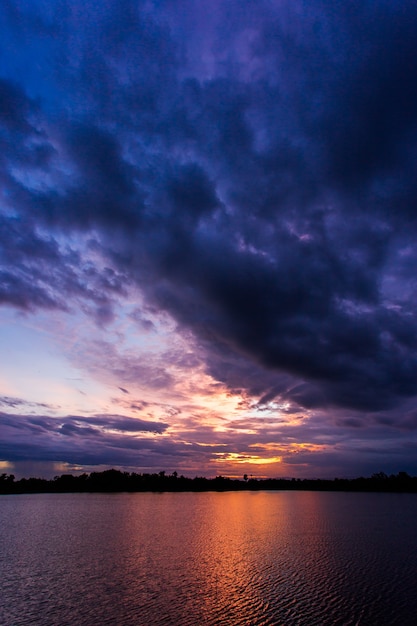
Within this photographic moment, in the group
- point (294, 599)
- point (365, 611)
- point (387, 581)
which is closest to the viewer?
point (365, 611)

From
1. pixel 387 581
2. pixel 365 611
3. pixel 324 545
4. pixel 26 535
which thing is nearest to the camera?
pixel 365 611

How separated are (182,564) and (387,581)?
22.9 m

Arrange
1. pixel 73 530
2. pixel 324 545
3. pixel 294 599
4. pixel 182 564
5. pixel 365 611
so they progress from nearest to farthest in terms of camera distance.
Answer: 1. pixel 365 611
2. pixel 294 599
3. pixel 182 564
4. pixel 324 545
5. pixel 73 530

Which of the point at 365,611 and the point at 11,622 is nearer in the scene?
the point at 11,622

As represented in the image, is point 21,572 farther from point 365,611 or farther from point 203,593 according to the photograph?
point 365,611

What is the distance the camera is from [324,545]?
61.5m

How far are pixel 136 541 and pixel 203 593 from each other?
32666 millimetres

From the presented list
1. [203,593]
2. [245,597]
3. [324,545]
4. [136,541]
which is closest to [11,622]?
[203,593]

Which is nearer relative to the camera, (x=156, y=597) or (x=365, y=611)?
(x=365, y=611)

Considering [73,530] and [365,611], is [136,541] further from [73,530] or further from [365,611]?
[365,611]

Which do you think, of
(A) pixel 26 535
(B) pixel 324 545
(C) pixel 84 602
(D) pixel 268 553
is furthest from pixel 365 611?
(A) pixel 26 535

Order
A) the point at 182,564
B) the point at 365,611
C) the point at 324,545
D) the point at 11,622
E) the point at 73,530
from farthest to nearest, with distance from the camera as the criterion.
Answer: the point at 73,530
the point at 324,545
the point at 182,564
the point at 365,611
the point at 11,622

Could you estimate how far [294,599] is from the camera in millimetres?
33562

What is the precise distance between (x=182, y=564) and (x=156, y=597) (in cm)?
1477
